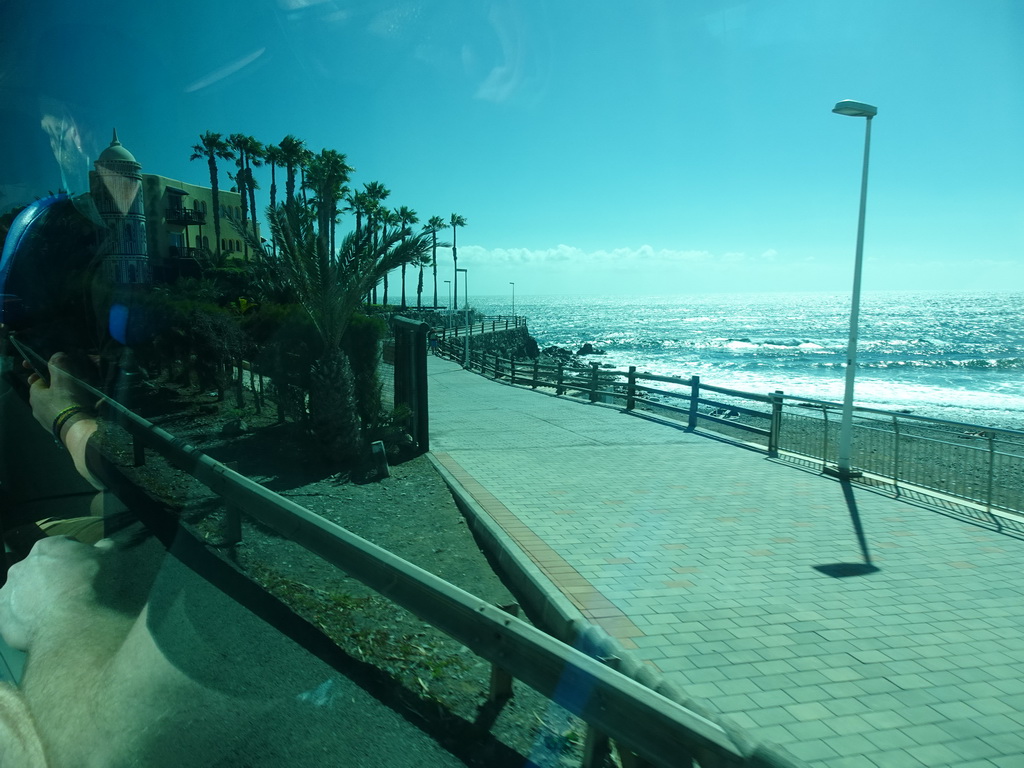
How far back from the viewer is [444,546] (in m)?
6.87

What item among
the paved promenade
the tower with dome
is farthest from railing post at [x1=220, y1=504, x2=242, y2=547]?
the tower with dome

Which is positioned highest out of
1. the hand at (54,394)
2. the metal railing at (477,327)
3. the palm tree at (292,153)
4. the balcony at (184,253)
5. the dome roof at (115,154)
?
the palm tree at (292,153)

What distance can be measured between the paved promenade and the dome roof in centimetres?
447

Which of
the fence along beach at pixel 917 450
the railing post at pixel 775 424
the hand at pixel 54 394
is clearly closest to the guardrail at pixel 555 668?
the hand at pixel 54 394

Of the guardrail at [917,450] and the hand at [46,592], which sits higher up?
the hand at [46,592]

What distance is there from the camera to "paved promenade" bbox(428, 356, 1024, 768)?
381 cm

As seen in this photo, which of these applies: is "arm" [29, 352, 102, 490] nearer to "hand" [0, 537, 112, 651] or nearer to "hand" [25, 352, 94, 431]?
"hand" [25, 352, 94, 431]

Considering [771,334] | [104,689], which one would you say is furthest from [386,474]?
[771,334]

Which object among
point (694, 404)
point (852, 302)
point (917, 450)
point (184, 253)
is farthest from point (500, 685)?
point (694, 404)

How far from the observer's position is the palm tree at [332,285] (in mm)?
10164

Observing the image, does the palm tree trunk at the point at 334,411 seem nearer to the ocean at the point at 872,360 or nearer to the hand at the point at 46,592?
the hand at the point at 46,592

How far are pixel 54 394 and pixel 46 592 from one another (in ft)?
6.40

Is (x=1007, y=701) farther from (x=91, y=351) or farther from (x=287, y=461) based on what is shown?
(x=91, y=351)

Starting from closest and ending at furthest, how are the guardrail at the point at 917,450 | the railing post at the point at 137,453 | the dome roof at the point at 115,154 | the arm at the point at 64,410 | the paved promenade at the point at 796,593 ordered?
the paved promenade at the point at 796,593, the arm at the point at 64,410, the dome roof at the point at 115,154, the railing post at the point at 137,453, the guardrail at the point at 917,450
